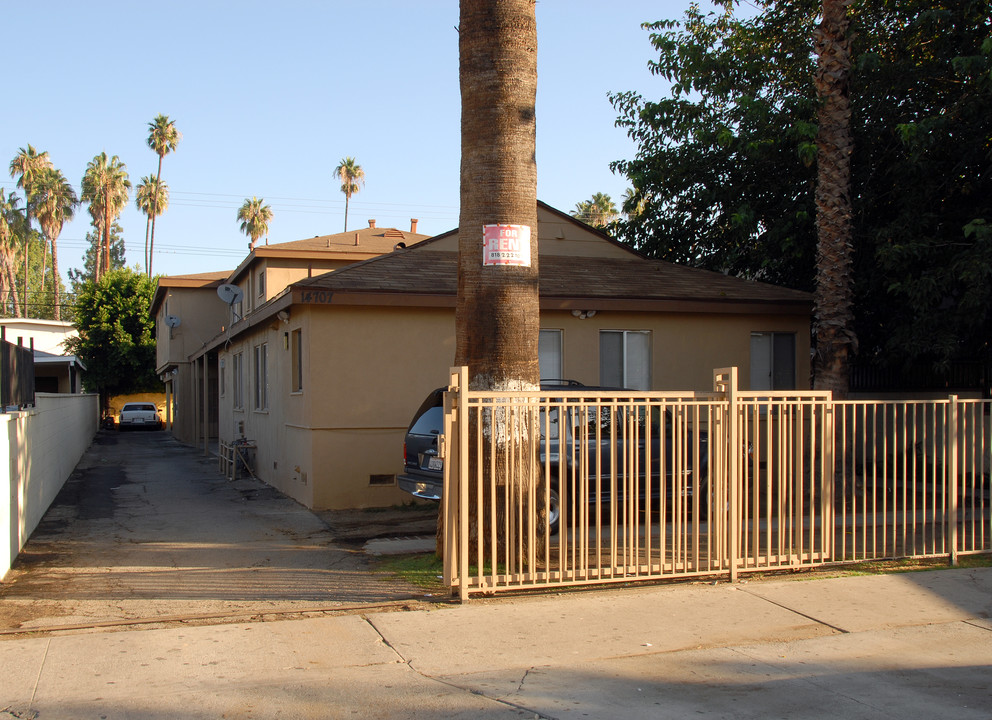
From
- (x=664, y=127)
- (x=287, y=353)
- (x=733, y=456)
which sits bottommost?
(x=733, y=456)

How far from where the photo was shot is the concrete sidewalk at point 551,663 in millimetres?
5180

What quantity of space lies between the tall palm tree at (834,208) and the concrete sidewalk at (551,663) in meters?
5.97

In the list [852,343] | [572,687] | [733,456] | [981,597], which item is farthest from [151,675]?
[852,343]

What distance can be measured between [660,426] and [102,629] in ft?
15.7

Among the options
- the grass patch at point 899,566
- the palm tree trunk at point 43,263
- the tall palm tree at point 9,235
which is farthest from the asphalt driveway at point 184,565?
the palm tree trunk at point 43,263

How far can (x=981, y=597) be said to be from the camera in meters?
7.95

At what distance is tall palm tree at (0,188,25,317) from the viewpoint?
201ft

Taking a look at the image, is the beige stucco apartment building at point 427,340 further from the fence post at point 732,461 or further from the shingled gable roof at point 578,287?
the fence post at point 732,461

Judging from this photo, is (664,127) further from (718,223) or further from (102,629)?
(102,629)

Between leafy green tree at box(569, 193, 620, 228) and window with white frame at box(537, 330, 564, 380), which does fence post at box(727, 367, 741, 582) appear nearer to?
window with white frame at box(537, 330, 564, 380)

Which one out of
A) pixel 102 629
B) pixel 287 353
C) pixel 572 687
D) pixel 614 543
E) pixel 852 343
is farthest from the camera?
pixel 287 353

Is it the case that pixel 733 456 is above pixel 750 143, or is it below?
below

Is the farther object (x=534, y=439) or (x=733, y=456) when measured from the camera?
(x=733, y=456)

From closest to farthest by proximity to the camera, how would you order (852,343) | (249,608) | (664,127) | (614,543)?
(249,608), (614,543), (852,343), (664,127)
